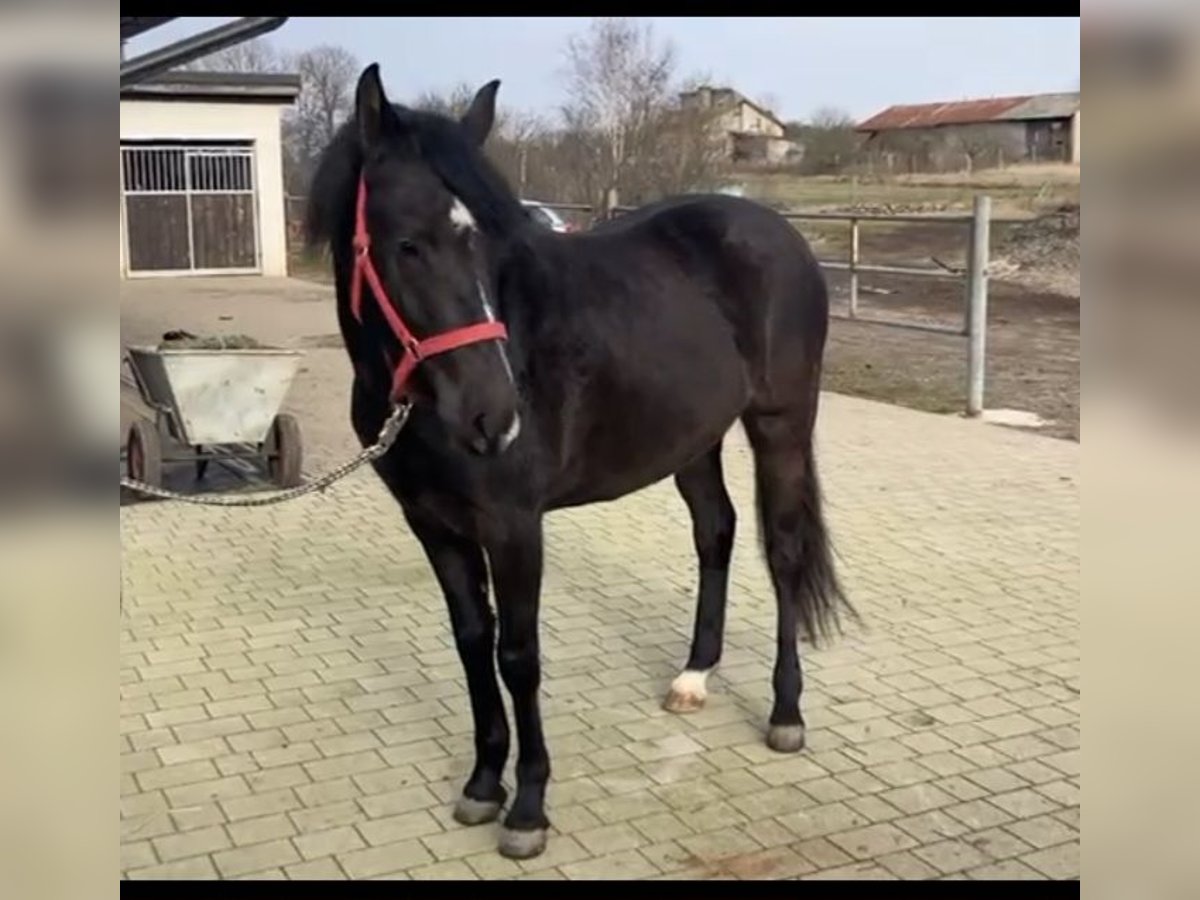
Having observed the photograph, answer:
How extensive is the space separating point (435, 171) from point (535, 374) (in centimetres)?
54

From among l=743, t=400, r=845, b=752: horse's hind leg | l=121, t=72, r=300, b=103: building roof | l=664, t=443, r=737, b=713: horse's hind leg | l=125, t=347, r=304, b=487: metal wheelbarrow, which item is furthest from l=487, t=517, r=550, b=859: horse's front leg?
l=121, t=72, r=300, b=103: building roof

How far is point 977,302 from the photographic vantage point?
27.1 feet

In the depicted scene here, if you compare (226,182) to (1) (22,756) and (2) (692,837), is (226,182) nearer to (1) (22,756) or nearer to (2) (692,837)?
(2) (692,837)

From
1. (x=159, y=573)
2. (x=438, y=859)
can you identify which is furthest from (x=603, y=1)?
(x=159, y=573)

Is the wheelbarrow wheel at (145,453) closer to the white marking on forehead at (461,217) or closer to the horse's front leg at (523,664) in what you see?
the horse's front leg at (523,664)

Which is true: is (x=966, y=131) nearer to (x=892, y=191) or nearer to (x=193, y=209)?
(x=892, y=191)

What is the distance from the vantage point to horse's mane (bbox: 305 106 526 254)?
2.24 metres

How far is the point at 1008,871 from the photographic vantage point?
8.35ft

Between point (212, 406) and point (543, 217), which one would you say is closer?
point (543, 217)

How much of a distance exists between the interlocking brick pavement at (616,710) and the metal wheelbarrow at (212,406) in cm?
47

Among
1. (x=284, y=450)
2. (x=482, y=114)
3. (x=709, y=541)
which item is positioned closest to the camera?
(x=482, y=114)

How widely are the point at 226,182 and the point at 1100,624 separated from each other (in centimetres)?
2230

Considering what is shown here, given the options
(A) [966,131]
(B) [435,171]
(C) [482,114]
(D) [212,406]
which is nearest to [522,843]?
(B) [435,171]

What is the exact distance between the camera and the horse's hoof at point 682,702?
3420 mm
